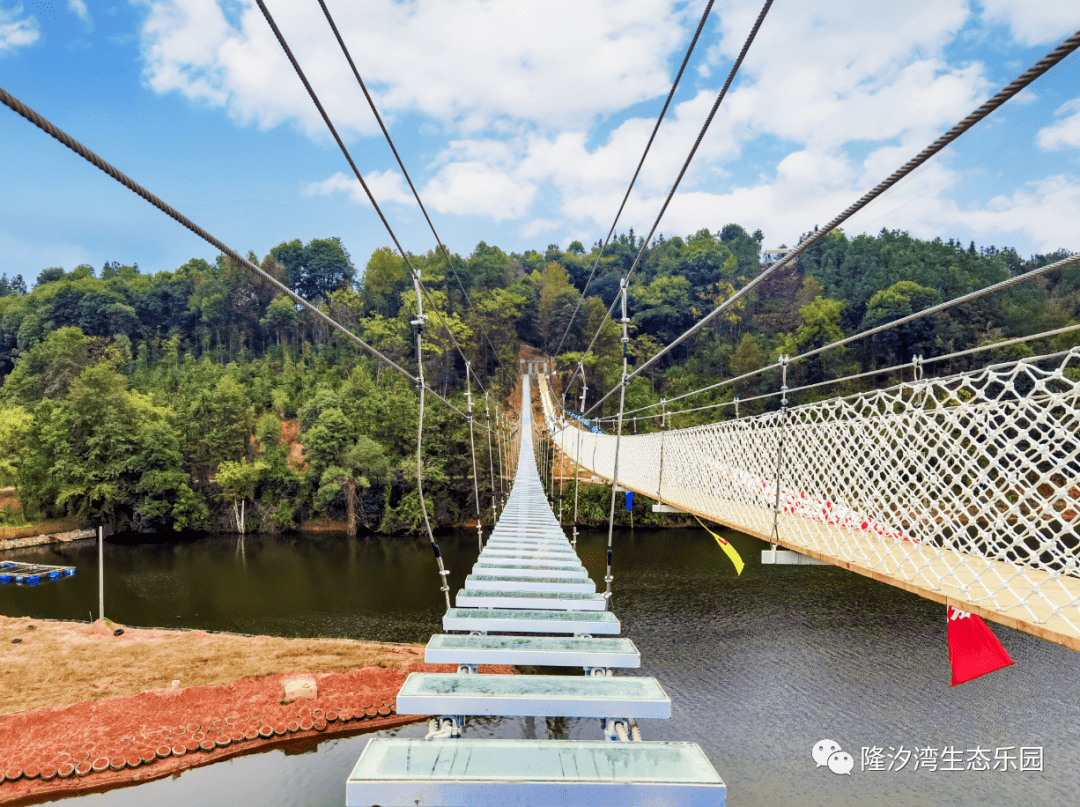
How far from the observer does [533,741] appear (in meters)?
1.13

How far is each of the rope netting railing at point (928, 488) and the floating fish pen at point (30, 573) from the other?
12.2 metres

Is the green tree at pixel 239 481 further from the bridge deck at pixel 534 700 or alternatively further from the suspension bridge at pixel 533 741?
the bridge deck at pixel 534 700

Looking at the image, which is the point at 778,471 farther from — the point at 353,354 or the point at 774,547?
the point at 353,354

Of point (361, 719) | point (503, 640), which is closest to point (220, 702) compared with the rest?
point (361, 719)

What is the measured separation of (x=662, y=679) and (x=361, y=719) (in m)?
3.36

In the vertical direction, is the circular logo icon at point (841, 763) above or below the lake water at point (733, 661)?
below

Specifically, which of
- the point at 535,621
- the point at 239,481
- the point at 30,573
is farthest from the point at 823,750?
the point at 239,481

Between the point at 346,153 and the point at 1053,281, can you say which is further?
the point at 1053,281

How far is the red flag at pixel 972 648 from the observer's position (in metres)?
1.96

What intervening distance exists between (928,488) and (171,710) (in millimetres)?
7190

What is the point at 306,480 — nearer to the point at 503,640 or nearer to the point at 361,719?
the point at 361,719

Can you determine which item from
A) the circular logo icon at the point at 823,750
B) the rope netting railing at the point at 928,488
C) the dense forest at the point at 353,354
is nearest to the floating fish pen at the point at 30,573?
the dense forest at the point at 353,354

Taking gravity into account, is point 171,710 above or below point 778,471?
below

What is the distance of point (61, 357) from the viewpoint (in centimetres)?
2045
